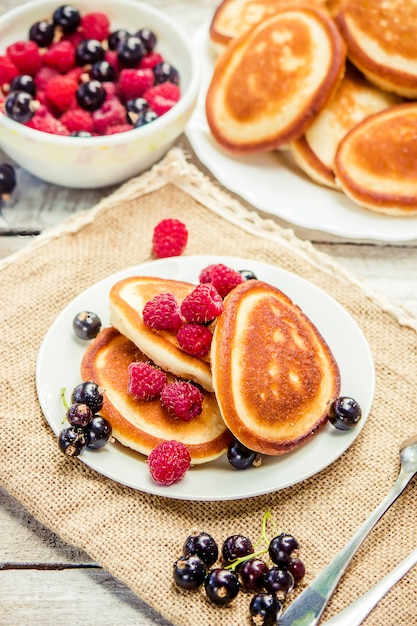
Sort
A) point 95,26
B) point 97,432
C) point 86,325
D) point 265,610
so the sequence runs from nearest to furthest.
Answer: point 265,610 → point 97,432 → point 86,325 → point 95,26

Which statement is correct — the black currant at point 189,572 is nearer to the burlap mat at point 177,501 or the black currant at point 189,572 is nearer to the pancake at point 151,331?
the burlap mat at point 177,501

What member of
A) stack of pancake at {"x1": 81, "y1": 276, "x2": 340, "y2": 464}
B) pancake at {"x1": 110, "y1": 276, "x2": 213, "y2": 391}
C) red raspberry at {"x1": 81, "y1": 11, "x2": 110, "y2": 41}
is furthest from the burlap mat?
red raspberry at {"x1": 81, "y1": 11, "x2": 110, "y2": 41}

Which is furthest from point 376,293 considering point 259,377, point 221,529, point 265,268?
point 221,529

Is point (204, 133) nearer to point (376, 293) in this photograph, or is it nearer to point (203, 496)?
point (376, 293)

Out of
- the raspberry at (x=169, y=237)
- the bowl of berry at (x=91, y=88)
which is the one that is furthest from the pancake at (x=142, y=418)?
the bowl of berry at (x=91, y=88)

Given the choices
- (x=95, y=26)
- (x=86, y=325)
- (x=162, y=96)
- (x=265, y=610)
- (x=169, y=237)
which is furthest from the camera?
(x=95, y=26)

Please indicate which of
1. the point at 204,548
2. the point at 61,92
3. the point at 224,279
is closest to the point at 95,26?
the point at 61,92

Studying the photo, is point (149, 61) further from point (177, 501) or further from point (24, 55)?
point (177, 501)
